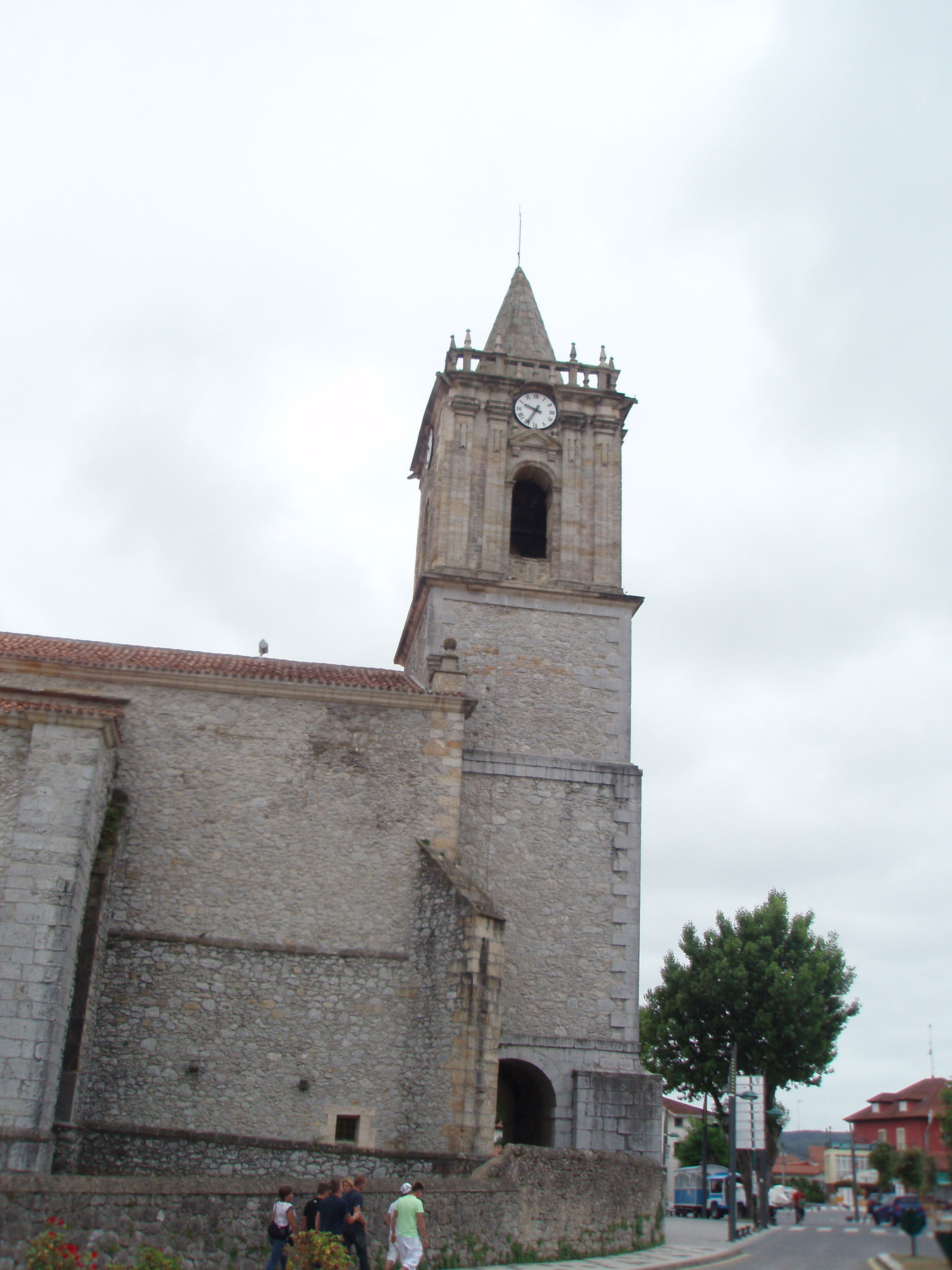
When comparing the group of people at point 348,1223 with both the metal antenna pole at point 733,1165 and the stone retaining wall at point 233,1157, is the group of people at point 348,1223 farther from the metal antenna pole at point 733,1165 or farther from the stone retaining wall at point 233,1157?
the metal antenna pole at point 733,1165

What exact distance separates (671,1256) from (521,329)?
66.0 feet

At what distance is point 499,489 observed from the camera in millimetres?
23891

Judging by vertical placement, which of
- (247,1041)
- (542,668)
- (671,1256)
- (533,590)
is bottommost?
(671,1256)

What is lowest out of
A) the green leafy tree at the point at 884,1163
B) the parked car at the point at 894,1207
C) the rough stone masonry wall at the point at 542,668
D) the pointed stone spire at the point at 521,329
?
the parked car at the point at 894,1207

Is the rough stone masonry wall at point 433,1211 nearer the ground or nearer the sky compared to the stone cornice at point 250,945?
nearer the ground

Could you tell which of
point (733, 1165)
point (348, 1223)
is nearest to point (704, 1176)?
point (733, 1165)

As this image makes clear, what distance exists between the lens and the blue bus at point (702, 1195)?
114ft

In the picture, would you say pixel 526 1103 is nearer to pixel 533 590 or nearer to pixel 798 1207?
pixel 533 590

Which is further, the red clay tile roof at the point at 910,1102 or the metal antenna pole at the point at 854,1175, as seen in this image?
the metal antenna pole at the point at 854,1175

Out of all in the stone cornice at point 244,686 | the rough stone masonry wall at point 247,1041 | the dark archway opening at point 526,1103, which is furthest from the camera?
the dark archway opening at point 526,1103

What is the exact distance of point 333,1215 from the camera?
10.4m

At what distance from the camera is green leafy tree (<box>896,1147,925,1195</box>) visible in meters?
6.79

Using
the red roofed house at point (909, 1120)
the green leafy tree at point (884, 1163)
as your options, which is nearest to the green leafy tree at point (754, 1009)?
the red roofed house at point (909, 1120)

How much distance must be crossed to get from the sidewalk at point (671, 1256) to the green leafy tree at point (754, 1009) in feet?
24.4
